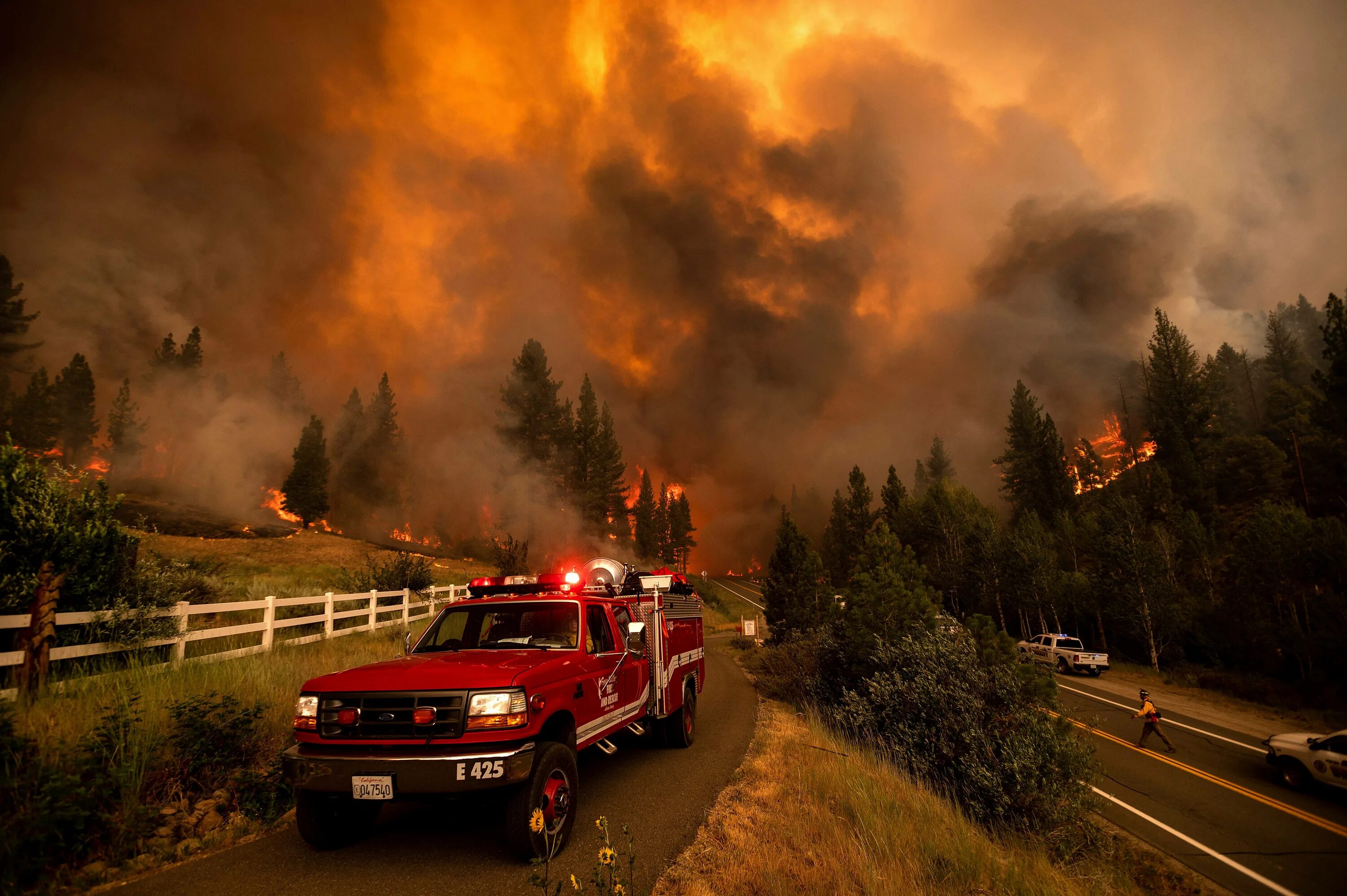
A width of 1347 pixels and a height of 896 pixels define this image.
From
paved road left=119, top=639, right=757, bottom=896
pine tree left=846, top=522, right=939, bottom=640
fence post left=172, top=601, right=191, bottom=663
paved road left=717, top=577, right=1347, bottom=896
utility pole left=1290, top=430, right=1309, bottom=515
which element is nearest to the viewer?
paved road left=119, top=639, right=757, bottom=896

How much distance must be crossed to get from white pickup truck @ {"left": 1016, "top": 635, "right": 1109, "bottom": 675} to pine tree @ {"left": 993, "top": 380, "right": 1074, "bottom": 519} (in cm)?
3694

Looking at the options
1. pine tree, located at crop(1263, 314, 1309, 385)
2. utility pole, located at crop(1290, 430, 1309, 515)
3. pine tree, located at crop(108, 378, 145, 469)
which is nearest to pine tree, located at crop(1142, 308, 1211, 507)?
utility pole, located at crop(1290, 430, 1309, 515)

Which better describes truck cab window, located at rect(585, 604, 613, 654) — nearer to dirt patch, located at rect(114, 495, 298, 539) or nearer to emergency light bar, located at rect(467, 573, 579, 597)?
emergency light bar, located at rect(467, 573, 579, 597)

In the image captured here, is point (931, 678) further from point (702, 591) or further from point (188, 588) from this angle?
point (702, 591)

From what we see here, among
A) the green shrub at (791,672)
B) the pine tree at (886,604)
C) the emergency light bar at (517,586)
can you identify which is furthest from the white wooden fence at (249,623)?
the pine tree at (886,604)

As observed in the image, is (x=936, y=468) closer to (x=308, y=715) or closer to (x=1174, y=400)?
(x=1174, y=400)

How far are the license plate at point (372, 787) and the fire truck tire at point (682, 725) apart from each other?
557 centimetres

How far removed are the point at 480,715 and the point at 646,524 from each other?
342 feet

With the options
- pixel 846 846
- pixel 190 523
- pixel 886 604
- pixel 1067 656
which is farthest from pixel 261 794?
pixel 190 523

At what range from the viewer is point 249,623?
12.2m

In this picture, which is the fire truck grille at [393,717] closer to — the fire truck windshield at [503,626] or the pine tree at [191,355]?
the fire truck windshield at [503,626]

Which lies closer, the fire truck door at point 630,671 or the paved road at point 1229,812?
the fire truck door at point 630,671

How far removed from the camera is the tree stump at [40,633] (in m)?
6.48

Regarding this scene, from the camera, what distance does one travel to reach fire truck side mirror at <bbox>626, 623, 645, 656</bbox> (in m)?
6.88
